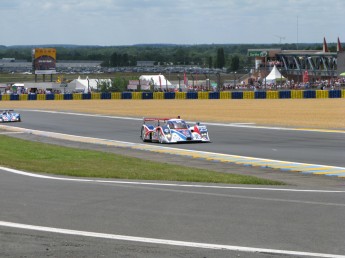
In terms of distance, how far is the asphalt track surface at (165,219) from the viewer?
9.85m

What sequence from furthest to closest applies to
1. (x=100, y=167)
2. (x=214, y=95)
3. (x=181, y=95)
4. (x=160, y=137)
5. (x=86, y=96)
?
(x=86, y=96)
(x=181, y=95)
(x=214, y=95)
(x=160, y=137)
(x=100, y=167)

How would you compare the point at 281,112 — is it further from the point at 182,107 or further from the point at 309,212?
the point at 309,212

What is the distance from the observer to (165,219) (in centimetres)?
1204

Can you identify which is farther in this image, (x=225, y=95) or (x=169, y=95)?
(x=169, y=95)

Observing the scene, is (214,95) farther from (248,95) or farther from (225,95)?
(248,95)

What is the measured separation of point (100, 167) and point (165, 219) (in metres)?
9.66

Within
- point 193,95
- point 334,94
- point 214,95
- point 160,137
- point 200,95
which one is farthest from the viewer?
point 193,95

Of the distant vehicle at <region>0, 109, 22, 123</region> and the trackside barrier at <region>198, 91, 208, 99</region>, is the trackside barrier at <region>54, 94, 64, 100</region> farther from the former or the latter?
the distant vehicle at <region>0, 109, 22, 123</region>

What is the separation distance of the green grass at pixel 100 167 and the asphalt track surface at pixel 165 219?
123 centimetres

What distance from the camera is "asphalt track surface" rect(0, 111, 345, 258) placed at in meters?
9.85

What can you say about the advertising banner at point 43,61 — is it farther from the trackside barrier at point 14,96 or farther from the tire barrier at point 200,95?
the trackside barrier at point 14,96

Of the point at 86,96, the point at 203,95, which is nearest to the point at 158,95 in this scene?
the point at 203,95

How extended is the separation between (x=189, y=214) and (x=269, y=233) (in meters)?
1.99

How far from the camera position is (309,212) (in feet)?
41.8
